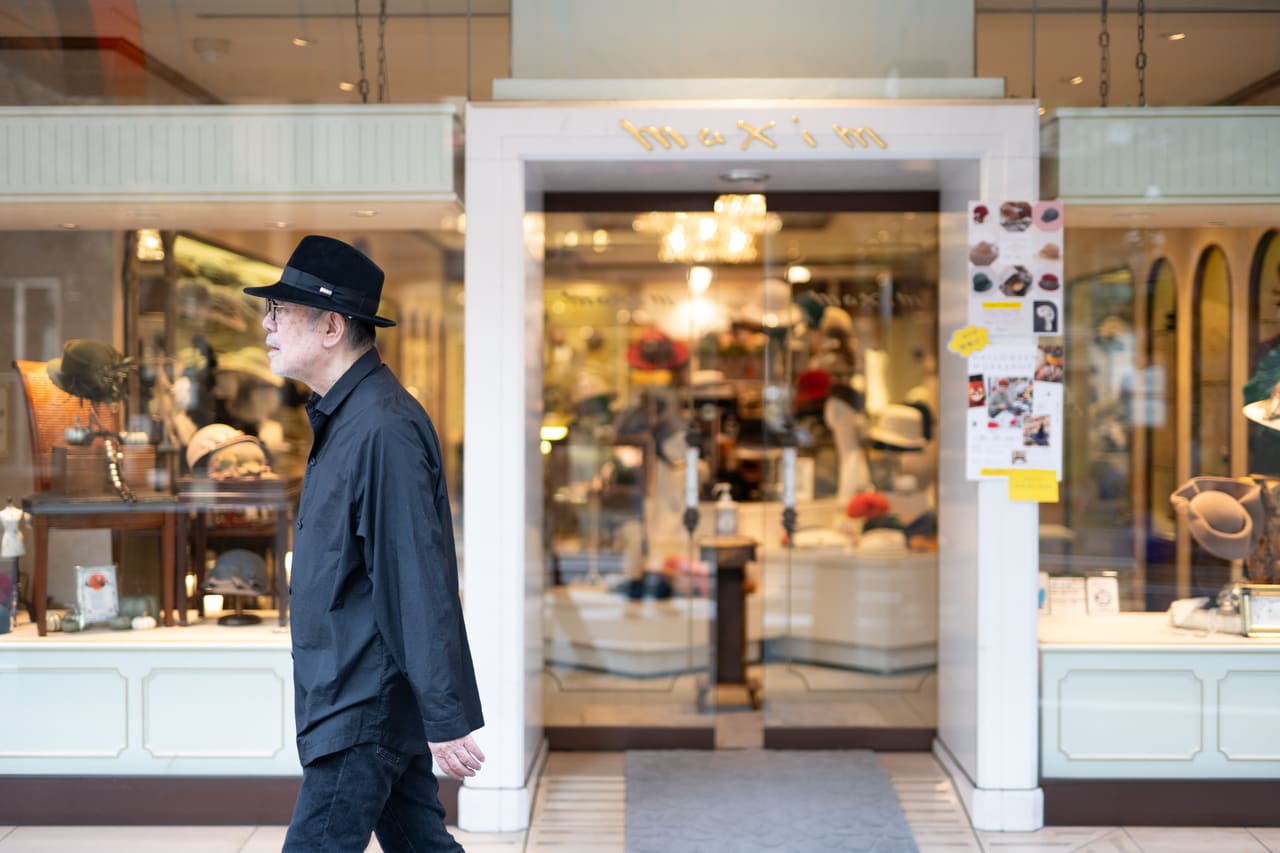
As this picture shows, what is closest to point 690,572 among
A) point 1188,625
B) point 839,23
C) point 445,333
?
point 445,333

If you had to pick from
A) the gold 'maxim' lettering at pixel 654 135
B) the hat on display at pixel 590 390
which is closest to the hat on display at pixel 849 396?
the hat on display at pixel 590 390

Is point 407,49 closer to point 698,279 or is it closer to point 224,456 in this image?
point 224,456

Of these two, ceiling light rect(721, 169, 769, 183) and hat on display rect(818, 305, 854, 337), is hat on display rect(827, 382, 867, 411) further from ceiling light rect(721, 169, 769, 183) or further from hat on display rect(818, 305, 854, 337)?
ceiling light rect(721, 169, 769, 183)

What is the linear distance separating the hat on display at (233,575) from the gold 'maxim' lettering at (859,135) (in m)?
2.59

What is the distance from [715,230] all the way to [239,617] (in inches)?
103

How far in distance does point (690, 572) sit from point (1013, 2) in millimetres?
2781

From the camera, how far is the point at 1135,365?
234 inches

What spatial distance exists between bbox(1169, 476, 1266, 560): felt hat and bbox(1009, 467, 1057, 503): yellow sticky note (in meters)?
0.73

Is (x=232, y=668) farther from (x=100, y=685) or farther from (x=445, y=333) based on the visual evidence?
(x=445, y=333)

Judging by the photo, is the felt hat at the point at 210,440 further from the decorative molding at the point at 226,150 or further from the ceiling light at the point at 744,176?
the ceiling light at the point at 744,176

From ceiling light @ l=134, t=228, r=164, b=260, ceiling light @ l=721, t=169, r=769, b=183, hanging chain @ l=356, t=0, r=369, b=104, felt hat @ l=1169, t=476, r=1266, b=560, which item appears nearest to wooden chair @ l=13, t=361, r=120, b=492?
ceiling light @ l=134, t=228, r=164, b=260

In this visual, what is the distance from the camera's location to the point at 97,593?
411cm

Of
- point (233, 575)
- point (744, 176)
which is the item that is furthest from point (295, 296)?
point (744, 176)

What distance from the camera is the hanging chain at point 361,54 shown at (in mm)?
4062
